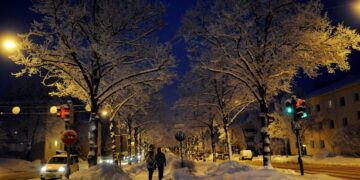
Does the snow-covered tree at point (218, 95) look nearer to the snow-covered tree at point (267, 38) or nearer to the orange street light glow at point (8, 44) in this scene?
the snow-covered tree at point (267, 38)

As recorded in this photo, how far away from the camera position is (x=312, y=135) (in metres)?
61.0

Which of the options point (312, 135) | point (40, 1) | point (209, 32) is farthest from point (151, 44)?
point (312, 135)

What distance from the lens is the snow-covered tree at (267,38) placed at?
1962cm

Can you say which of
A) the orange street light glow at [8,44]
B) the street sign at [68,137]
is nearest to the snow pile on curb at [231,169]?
the street sign at [68,137]

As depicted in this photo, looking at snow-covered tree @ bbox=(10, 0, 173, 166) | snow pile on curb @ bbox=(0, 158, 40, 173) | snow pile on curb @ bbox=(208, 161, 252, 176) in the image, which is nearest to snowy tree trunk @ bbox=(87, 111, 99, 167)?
snow-covered tree @ bbox=(10, 0, 173, 166)

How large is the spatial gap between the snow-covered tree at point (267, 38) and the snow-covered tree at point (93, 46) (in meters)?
2.85

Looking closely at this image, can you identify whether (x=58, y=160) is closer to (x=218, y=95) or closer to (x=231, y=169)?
(x=231, y=169)

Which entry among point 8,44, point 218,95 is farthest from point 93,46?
point 218,95

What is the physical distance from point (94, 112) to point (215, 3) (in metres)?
10.2

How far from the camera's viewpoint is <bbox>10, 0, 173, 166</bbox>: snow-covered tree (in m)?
19.8

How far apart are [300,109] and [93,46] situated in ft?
36.9

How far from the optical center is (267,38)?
70.8ft

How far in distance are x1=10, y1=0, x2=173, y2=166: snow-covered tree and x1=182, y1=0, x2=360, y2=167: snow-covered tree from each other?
2.85 m

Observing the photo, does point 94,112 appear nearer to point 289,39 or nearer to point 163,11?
point 163,11
